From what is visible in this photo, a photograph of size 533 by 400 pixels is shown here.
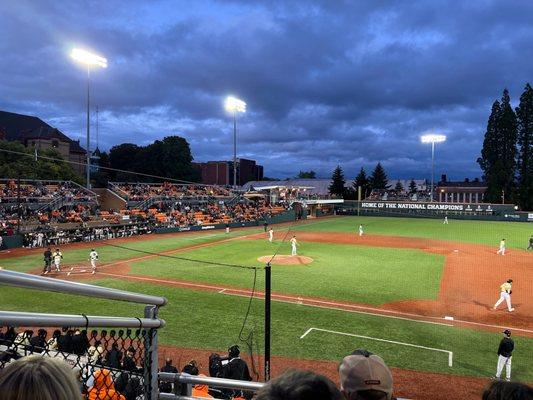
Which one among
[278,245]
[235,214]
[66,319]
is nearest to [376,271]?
[278,245]

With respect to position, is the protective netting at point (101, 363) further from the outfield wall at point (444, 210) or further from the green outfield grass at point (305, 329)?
the outfield wall at point (444, 210)

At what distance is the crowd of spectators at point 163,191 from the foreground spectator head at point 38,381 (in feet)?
162

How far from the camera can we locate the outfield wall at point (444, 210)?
200 feet

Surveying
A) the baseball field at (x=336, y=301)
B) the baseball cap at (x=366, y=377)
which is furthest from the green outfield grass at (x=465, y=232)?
the baseball cap at (x=366, y=377)

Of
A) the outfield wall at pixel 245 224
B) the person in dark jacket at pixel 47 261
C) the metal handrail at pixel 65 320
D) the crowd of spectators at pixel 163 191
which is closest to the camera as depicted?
the metal handrail at pixel 65 320

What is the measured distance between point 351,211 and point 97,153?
2135 inches

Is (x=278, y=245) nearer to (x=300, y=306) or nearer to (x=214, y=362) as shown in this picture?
(x=300, y=306)

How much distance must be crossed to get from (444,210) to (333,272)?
45.9m

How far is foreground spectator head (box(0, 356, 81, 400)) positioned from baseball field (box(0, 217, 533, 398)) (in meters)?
10.1

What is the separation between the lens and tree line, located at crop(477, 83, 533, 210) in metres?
73.3

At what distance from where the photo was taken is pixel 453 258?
1155 inches

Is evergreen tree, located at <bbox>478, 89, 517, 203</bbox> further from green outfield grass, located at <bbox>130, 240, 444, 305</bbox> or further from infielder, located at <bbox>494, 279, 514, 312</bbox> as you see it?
infielder, located at <bbox>494, 279, 514, 312</bbox>

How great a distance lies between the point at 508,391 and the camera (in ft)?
6.62

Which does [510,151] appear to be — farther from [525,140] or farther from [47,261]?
[47,261]
